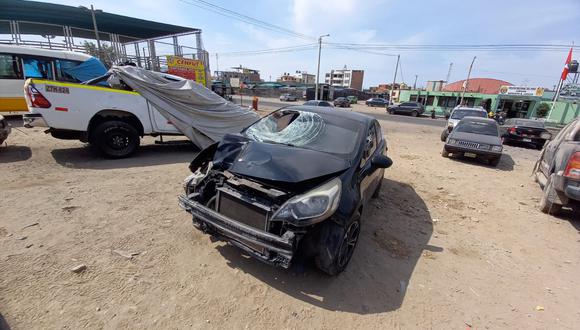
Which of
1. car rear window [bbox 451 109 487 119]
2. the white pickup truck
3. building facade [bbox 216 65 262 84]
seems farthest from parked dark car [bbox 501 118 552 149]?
building facade [bbox 216 65 262 84]

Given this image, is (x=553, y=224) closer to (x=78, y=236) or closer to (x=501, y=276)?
(x=501, y=276)

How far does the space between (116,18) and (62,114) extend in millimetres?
16028

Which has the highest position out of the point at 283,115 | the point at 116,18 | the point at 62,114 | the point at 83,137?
the point at 116,18

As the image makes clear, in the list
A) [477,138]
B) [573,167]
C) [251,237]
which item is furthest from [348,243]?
[477,138]

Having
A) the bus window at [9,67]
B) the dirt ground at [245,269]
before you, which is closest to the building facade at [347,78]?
the bus window at [9,67]

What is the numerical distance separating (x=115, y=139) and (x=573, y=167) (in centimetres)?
843

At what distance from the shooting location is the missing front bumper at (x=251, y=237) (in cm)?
214

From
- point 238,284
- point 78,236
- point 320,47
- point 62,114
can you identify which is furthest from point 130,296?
point 320,47

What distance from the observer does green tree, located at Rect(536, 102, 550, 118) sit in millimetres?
33312

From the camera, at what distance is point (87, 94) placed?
17.4 ft

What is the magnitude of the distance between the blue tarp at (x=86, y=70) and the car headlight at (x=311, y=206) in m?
11.3

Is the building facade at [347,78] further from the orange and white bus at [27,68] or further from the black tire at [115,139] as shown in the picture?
the black tire at [115,139]

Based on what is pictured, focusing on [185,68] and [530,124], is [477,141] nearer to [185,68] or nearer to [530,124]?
[530,124]

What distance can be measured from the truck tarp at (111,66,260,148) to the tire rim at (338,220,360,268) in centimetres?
476
